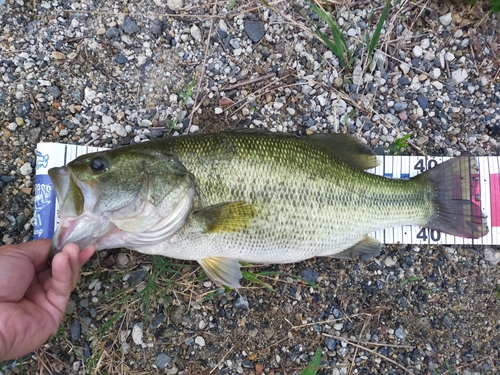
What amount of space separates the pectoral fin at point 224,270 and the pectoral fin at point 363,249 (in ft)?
2.60

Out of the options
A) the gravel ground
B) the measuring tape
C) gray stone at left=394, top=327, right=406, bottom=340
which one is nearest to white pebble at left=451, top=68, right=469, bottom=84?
the gravel ground

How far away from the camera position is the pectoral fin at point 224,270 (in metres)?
2.77

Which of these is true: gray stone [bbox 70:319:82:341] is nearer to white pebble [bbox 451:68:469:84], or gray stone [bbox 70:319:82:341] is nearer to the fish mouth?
the fish mouth

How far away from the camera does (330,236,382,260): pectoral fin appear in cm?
303

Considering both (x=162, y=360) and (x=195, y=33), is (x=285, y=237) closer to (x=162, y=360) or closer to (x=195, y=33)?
(x=162, y=360)

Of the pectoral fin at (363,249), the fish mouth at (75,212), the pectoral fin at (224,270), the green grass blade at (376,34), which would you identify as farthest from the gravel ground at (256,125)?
the fish mouth at (75,212)

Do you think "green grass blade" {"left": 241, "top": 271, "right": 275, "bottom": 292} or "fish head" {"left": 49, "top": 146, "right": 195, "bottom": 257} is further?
"green grass blade" {"left": 241, "top": 271, "right": 275, "bottom": 292}

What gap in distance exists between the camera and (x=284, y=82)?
3367 mm

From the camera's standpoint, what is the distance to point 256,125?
3.31 metres

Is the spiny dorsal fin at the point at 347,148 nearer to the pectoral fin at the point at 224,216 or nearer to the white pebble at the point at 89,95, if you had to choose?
the pectoral fin at the point at 224,216

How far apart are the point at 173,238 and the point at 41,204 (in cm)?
118

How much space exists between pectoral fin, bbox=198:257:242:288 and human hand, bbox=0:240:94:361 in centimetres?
79

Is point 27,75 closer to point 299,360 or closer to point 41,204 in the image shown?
point 41,204

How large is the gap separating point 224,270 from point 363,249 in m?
1.10
